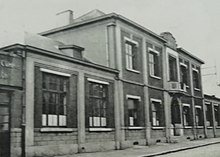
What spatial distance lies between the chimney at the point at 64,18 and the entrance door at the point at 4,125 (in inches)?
490

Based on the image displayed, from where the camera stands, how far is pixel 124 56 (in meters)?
21.4

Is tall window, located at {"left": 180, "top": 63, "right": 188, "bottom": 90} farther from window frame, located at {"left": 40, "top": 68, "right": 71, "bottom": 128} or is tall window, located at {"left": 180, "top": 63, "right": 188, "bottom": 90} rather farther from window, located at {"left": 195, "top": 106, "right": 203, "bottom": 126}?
window frame, located at {"left": 40, "top": 68, "right": 71, "bottom": 128}

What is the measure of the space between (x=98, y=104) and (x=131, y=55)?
17.1 ft

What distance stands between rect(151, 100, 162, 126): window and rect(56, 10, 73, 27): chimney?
8512 mm

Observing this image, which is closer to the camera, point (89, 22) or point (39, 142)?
point (39, 142)

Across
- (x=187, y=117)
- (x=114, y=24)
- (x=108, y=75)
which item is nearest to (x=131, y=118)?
(x=108, y=75)

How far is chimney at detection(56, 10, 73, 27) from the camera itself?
2505 centimetres

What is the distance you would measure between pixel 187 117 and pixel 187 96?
1842 millimetres

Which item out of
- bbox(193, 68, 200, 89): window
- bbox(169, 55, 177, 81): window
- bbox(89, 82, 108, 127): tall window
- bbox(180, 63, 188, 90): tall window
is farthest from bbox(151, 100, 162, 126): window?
bbox(193, 68, 200, 89): window

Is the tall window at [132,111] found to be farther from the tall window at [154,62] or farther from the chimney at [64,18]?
the chimney at [64,18]

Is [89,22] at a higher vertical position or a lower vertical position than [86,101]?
higher

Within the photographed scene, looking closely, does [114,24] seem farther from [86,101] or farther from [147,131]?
[147,131]

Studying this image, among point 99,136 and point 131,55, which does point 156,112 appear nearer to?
point 131,55

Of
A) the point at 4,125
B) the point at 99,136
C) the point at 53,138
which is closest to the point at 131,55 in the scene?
the point at 99,136
